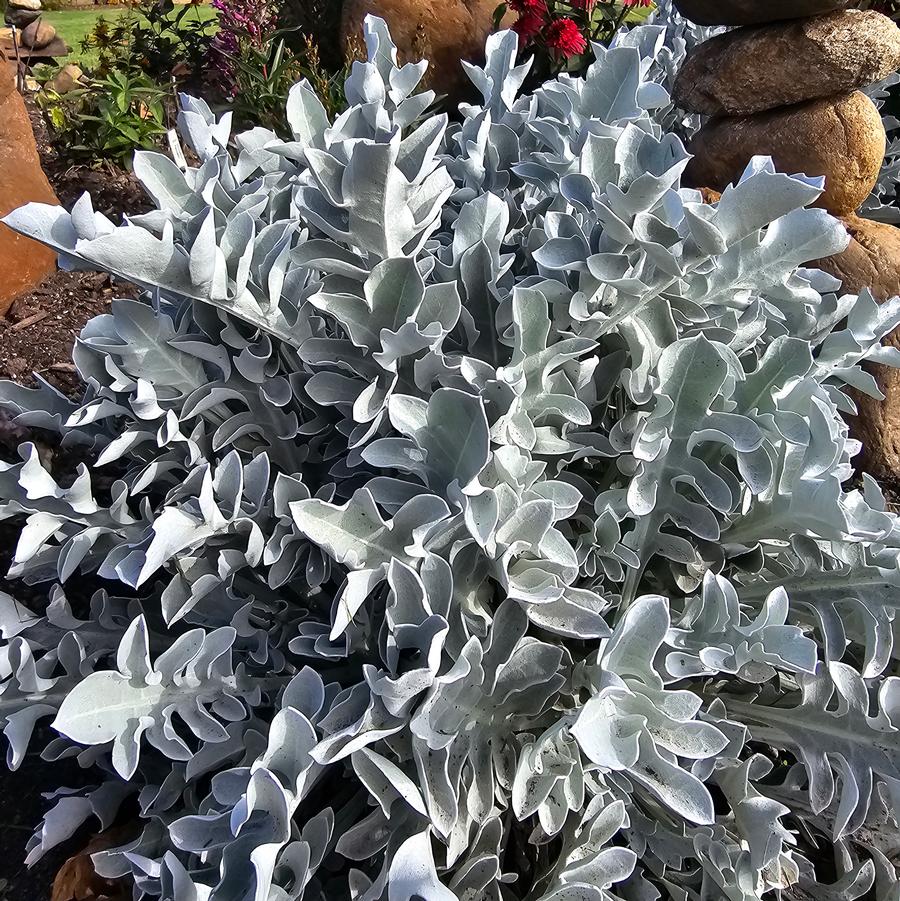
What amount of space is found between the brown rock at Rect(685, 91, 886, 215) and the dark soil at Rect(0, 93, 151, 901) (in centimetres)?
222

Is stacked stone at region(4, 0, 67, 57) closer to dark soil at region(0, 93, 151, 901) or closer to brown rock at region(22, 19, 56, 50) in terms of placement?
brown rock at region(22, 19, 56, 50)

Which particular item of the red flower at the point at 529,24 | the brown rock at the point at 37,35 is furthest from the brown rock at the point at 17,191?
the brown rock at the point at 37,35

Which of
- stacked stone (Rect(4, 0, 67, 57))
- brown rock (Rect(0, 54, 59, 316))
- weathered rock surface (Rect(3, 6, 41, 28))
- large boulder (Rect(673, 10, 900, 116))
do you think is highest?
large boulder (Rect(673, 10, 900, 116))

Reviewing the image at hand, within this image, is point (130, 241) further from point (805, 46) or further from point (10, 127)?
point (10, 127)

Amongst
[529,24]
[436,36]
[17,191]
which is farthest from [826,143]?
[17,191]

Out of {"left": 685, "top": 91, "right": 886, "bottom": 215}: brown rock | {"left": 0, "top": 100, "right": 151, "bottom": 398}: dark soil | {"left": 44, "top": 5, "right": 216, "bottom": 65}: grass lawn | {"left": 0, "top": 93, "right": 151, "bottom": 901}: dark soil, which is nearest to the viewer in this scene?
{"left": 0, "top": 93, "right": 151, "bottom": 901}: dark soil

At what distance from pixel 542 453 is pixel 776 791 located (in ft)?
2.66

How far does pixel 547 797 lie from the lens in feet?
4.30

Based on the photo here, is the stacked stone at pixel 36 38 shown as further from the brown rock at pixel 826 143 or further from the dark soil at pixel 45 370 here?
the brown rock at pixel 826 143

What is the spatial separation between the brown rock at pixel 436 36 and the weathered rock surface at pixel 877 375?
7.94ft

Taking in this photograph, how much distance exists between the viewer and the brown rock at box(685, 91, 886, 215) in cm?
259

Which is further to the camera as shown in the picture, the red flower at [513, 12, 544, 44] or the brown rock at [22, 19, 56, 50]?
the brown rock at [22, 19, 56, 50]

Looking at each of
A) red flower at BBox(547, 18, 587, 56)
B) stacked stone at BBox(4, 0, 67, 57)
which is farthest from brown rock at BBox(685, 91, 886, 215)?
stacked stone at BBox(4, 0, 67, 57)

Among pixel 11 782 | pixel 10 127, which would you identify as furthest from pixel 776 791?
pixel 10 127
